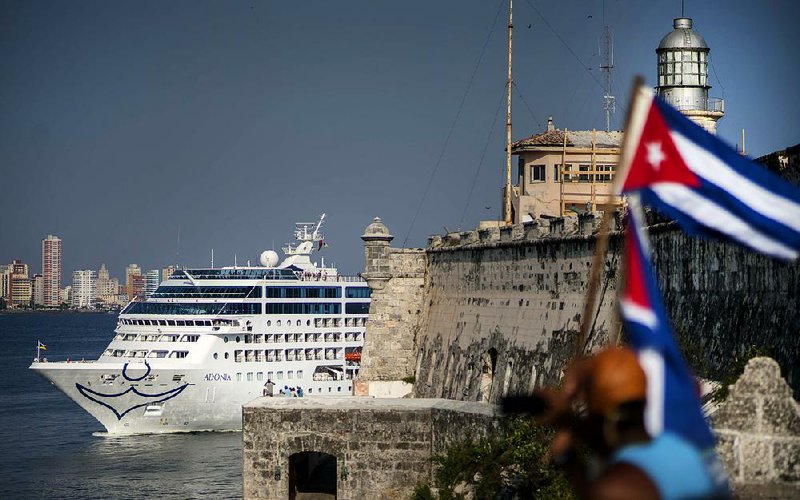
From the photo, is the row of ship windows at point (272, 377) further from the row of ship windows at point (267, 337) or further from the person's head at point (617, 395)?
the person's head at point (617, 395)

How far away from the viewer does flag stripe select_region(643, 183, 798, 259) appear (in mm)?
6789

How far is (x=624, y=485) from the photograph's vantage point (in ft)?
13.0

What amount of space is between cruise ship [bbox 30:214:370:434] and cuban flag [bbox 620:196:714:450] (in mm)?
46101

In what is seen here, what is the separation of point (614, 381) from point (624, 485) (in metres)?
0.33

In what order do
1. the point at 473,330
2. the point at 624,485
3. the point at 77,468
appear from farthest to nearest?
the point at 77,468 → the point at 473,330 → the point at 624,485

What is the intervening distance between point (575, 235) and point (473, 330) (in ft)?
20.1

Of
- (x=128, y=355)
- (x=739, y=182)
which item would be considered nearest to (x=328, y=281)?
(x=128, y=355)

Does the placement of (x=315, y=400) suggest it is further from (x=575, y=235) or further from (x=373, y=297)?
(x=373, y=297)

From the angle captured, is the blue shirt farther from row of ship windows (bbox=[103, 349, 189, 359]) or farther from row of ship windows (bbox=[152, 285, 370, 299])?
row of ship windows (bbox=[152, 285, 370, 299])

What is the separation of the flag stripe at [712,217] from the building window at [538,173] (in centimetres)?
3114

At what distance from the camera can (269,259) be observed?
61719 millimetres

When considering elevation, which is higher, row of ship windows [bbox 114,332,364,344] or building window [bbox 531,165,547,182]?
building window [bbox 531,165,547,182]

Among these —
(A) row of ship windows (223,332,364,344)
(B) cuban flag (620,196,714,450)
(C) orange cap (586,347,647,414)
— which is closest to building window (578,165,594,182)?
(A) row of ship windows (223,332,364,344)

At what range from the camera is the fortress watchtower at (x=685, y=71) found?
34.9 metres
